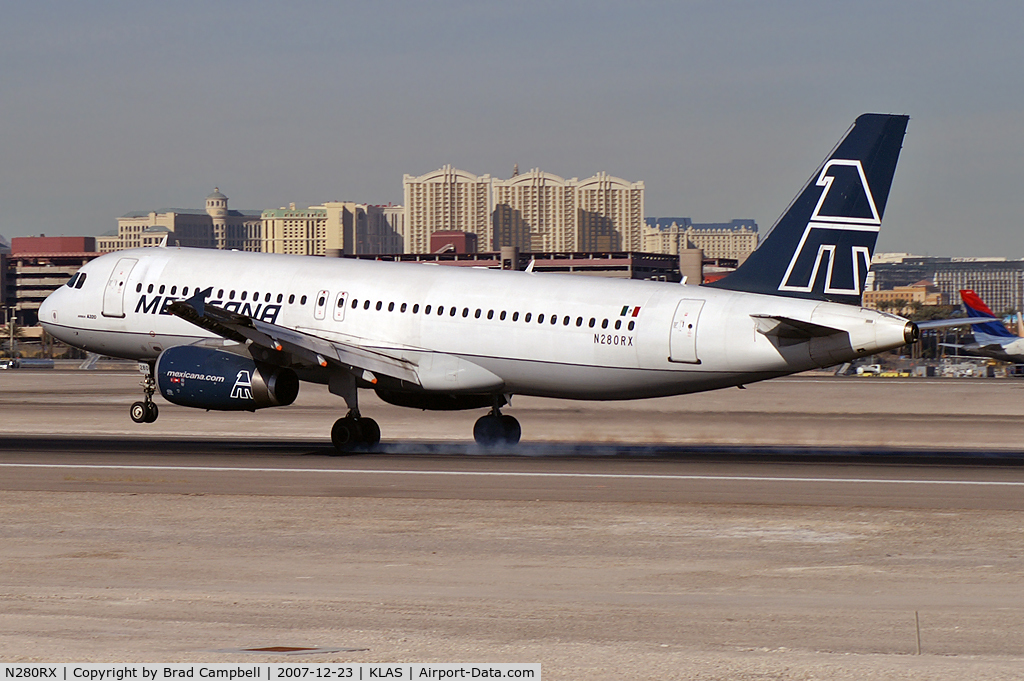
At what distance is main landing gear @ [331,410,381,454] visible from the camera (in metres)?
34.2

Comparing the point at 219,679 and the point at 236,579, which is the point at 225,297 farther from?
the point at 219,679

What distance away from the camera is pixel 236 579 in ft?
54.6

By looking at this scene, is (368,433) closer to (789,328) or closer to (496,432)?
(496,432)

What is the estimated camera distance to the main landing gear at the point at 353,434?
1348 inches

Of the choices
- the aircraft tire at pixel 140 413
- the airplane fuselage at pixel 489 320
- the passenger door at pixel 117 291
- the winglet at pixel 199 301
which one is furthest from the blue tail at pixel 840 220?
the passenger door at pixel 117 291

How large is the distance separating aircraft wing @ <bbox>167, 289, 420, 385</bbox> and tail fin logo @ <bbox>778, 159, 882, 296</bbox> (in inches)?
419

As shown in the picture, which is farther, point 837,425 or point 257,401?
point 837,425

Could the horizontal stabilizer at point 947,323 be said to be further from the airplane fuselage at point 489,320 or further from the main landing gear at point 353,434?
the main landing gear at point 353,434

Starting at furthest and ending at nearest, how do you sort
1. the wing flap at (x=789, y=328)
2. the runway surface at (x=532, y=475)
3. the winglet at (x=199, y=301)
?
the winglet at (x=199, y=301) → the wing flap at (x=789, y=328) → the runway surface at (x=532, y=475)

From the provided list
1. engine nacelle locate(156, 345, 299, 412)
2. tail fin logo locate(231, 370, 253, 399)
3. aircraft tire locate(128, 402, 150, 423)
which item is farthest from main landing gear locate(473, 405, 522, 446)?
aircraft tire locate(128, 402, 150, 423)

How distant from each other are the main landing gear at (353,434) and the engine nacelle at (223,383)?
70.5 inches

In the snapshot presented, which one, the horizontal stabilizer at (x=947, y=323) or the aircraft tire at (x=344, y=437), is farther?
the aircraft tire at (x=344, y=437)

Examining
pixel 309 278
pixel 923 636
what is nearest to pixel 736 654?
pixel 923 636

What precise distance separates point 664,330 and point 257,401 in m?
10.7
